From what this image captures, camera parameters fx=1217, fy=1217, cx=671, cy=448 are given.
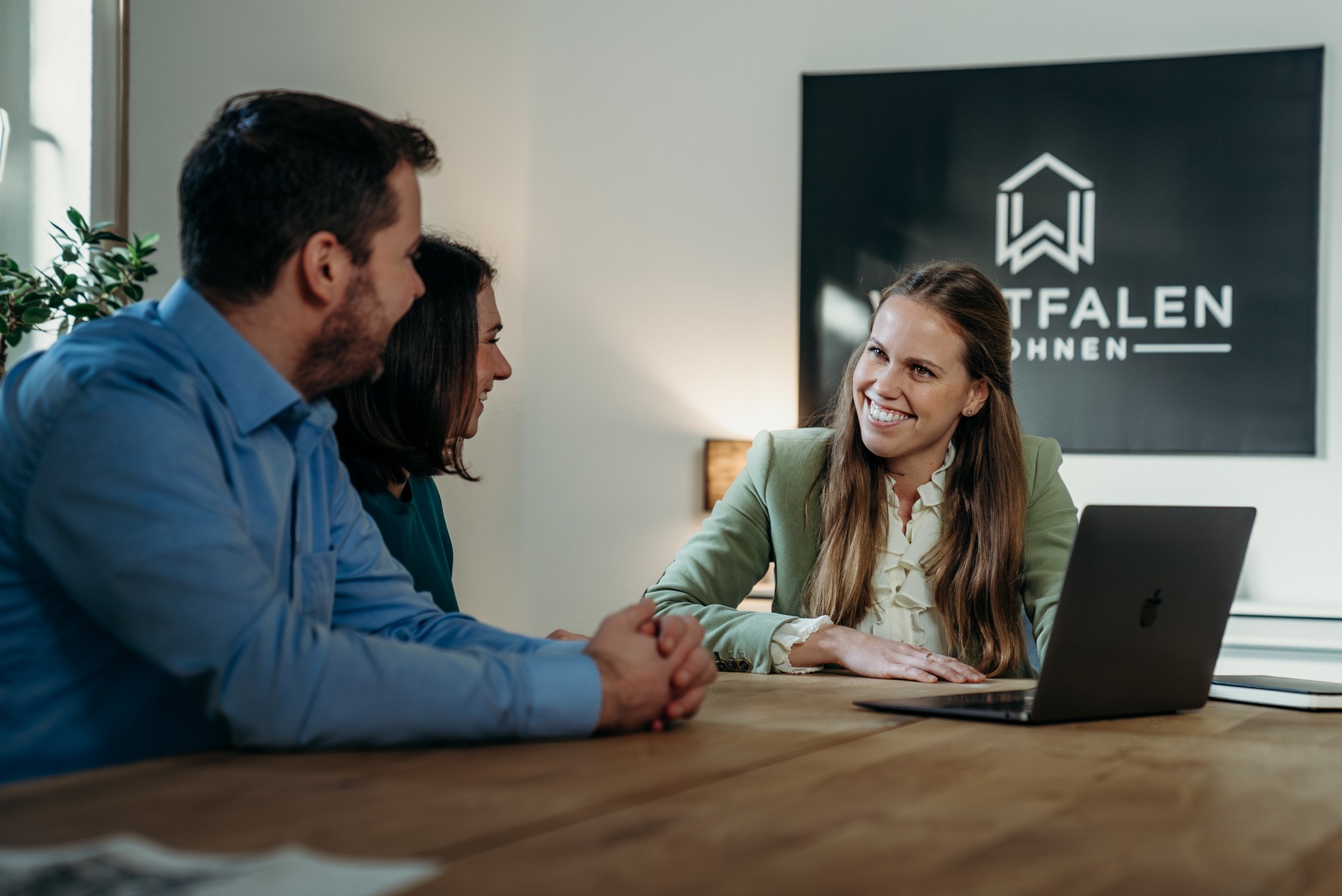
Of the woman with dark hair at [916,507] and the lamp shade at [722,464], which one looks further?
the lamp shade at [722,464]

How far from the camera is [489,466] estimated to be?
4250mm

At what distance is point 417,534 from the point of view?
1993 millimetres

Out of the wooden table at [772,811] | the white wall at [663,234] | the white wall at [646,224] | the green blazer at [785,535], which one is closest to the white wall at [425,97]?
the white wall at [646,224]

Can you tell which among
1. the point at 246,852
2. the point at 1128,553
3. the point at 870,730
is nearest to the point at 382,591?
the point at 870,730

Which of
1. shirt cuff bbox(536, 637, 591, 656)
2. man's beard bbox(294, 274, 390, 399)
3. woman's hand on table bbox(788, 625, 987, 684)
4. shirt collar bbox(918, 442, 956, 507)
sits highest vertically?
man's beard bbox(294, 274, 390, 399)

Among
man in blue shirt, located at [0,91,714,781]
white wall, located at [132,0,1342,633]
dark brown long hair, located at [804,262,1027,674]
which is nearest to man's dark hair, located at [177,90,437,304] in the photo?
man in blue shirt, located at [0,91,714,781]

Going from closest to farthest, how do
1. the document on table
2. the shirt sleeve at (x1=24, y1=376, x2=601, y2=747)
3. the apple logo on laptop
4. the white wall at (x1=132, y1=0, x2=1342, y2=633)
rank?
1. the document on table
2. the shirt sleeve at (x1=24, y1=376, x2=601, y2=747)
3. the apple logo on laptop
4. the white wall at (x1=132, y1=0, x2=1342, y2=633)

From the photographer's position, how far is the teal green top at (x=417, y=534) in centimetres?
192

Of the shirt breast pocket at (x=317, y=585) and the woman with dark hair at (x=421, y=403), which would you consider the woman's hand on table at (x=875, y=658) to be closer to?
the woman with dark hair at (x=421, y=403)

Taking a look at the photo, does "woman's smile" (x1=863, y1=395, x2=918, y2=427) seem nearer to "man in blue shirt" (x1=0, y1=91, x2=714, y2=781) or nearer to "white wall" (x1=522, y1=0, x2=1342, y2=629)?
"man in blue shirt" (x1=0, y1=91, x2=714, y2=781)

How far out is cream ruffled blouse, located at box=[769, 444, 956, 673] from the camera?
218 cm

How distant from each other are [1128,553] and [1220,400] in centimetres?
287

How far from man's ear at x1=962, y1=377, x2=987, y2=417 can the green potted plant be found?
1.54 metres

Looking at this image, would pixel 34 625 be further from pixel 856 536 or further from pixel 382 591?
pixel 856 536
